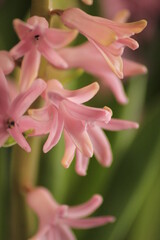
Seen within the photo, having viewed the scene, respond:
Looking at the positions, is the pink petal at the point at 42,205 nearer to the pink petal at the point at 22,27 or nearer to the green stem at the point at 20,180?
the green stem at the point at 20,180

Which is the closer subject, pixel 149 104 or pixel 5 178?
pixel 5 178

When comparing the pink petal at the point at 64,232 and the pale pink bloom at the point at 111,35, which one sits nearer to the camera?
the pale pink bloom at the point at 111,35

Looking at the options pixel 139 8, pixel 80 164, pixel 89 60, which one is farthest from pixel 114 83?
pixel 139 8

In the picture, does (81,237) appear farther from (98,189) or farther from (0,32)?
(0,32)

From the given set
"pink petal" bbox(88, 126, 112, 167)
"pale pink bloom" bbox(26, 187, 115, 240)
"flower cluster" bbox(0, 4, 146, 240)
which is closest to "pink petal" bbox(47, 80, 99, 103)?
"flower cluster" bbox(0, 4, 146, 240)

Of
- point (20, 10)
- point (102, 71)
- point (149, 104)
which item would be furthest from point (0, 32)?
point (149, 104)

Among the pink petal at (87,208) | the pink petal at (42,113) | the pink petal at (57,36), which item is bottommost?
the pink petal at (87,208)

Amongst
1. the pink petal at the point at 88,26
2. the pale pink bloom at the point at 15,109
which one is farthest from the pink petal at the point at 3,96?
the pink petal at the point at 88,26
